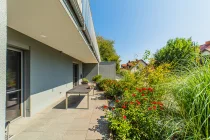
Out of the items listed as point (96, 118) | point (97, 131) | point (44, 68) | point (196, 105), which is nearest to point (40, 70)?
point (44, 68)

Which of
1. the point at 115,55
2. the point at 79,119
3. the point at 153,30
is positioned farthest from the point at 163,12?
the point at 115,55

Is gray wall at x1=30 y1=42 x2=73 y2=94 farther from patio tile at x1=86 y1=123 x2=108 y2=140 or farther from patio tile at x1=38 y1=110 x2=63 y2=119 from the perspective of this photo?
patio tile at x1=86 y1=123 x2=108 y2=140

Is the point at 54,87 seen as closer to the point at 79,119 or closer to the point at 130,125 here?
the point at 79,119

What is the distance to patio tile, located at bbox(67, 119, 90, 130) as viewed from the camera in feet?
11.1

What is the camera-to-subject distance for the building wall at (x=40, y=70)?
3800 millimetres

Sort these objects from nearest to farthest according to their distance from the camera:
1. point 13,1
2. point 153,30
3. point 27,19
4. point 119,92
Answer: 1. point 13,1
2. point 27,19
3. point 119,92
4. point 153,30

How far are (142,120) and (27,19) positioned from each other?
9.68ft

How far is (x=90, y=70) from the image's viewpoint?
1627cm

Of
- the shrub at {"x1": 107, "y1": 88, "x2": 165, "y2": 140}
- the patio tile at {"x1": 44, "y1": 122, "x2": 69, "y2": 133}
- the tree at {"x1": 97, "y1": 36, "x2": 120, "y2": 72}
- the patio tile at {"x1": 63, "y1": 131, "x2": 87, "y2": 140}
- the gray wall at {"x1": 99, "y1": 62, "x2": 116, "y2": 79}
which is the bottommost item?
Answer: the patio tile at {"x1": 63, "y1": 131, "x2": 87, "y2": 140}

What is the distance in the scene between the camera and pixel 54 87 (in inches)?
249

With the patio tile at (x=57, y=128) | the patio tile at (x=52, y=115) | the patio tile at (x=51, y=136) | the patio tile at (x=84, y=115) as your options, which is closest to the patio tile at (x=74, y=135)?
the patio tile at (x=51, y=136)

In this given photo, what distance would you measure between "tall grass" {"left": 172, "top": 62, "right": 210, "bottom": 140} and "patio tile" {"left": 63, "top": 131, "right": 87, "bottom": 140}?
1936 millimetres

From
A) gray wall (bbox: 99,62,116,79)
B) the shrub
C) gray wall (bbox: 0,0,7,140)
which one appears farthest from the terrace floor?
gray wall (bbox: 99,62,116,79)

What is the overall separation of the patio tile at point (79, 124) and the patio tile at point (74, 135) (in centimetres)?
22
